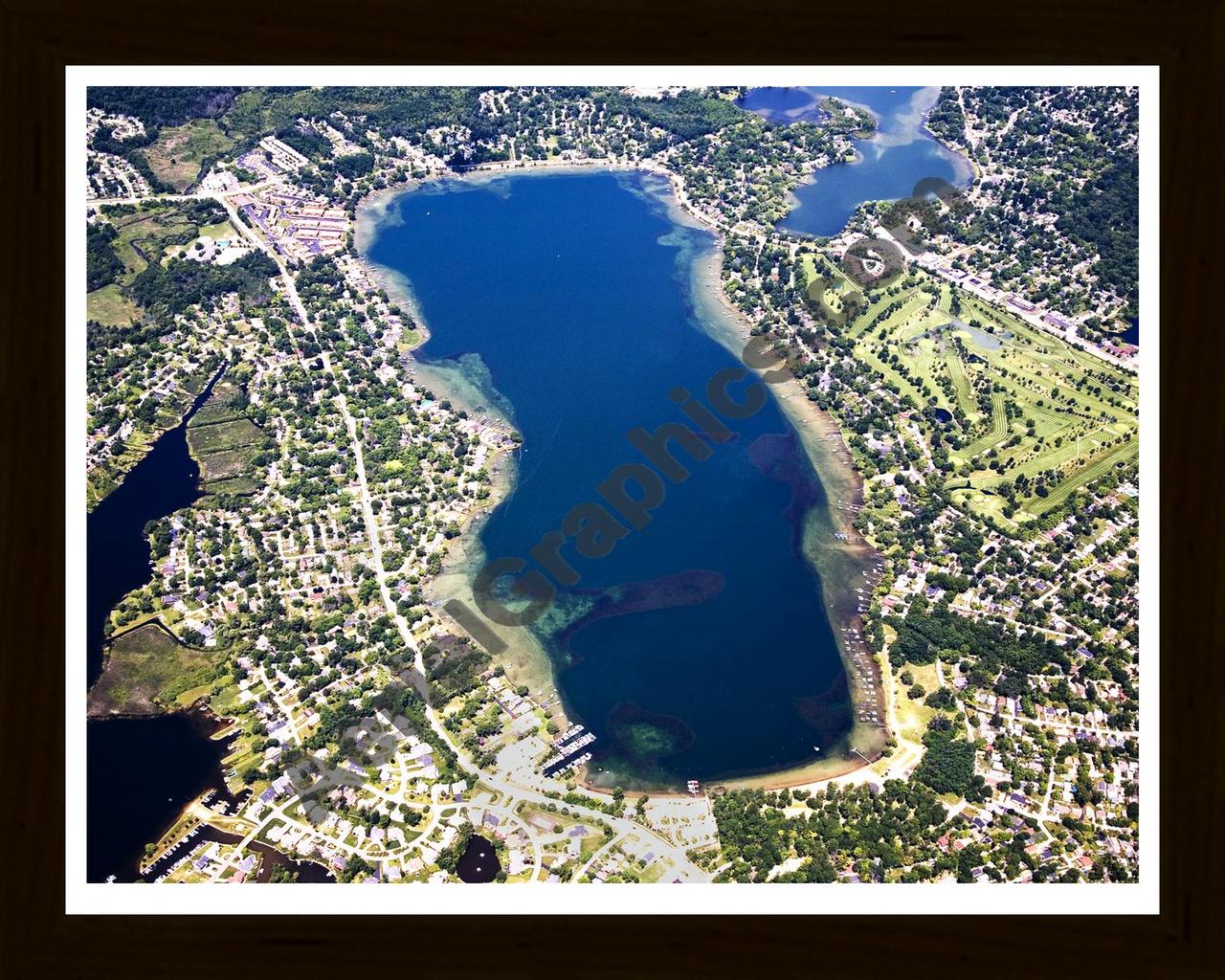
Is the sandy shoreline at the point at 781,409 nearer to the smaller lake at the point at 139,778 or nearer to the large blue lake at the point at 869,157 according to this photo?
the large blue lake at the point at 869,157

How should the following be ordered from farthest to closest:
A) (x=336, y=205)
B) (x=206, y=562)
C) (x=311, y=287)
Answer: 1. (x=336, y=205)
2. (x=311, y=287)
3. (x=206, y=562)

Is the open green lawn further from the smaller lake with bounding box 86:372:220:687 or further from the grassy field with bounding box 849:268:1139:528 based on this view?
the grassy field with bounding box 849:268:1139:528

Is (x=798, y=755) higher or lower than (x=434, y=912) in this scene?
lower

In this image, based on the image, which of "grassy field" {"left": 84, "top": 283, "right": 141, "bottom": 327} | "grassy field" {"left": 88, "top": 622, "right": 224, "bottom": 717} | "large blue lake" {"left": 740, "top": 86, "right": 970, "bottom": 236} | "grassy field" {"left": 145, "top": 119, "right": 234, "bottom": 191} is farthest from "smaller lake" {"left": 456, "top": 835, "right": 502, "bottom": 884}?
"grassy field" {"left": 145, "top": 119, "right": 234, "bottom": 191}

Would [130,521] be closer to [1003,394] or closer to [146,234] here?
[146,234]

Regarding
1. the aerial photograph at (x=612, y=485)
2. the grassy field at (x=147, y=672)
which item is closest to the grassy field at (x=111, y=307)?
the aerial photograph at (x=612, y=485)
